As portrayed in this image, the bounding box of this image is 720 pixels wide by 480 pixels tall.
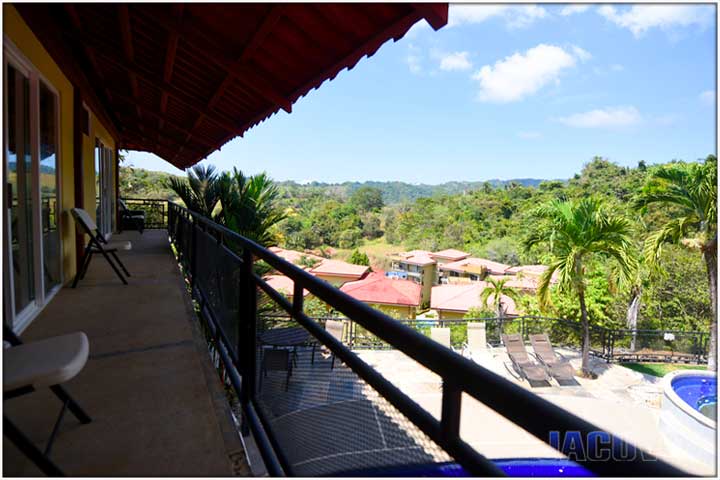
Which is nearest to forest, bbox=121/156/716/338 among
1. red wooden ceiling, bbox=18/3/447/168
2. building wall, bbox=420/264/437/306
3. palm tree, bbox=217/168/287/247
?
building wall, bbox=420/264/437/306

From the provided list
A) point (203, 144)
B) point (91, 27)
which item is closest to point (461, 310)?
point (203, 144)

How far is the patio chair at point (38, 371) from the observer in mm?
1432

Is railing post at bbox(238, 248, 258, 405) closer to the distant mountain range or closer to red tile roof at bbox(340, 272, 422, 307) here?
red tile roof at bbox(340, 272, 422, 307)

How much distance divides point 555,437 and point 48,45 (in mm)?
5153

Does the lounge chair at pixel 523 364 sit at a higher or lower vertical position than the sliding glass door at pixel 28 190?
lower

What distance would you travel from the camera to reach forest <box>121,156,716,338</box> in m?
17.5

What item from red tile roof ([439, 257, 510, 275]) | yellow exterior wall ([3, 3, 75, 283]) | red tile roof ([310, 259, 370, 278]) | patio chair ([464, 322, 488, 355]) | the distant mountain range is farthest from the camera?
the distant mountain range

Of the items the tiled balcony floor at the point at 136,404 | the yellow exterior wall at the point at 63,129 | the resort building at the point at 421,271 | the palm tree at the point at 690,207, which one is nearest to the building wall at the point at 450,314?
the resort building at the point at 421,271

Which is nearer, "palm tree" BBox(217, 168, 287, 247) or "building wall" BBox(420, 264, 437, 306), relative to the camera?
"palm tree" BBox(217, 168, 287, 247)

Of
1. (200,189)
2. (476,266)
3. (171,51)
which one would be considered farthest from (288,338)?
(476,266)

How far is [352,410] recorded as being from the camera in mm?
1185

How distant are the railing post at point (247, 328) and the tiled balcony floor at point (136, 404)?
0.74ft

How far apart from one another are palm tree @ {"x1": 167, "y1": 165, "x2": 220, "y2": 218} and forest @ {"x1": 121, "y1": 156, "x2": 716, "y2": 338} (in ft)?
28.5

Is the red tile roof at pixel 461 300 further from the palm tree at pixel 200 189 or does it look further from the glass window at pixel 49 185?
the glass window at pixel 49 185
